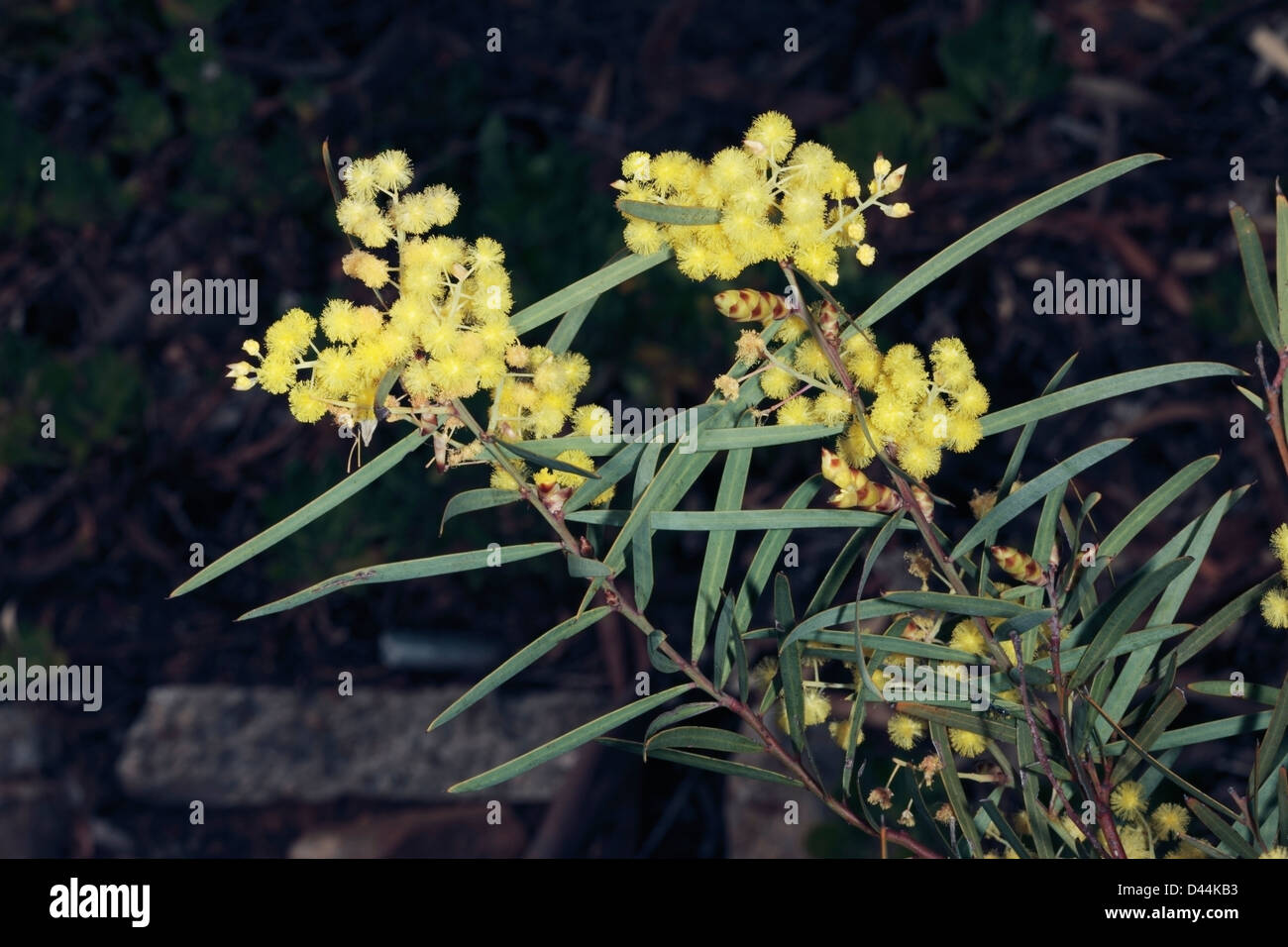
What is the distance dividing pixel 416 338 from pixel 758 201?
0.56 feet

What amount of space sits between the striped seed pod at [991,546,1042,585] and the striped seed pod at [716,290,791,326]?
15 cm

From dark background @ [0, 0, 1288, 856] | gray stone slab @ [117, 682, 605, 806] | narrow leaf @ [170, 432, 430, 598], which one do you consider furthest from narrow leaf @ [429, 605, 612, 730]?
gray stone slab @ [117, 682, 605, 806]

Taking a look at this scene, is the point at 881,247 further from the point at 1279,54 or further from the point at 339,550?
the point at 339,550

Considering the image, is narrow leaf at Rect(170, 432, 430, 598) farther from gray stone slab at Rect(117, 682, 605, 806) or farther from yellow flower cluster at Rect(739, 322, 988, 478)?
gray stone slab at Rect(117, 682, 605, 806)

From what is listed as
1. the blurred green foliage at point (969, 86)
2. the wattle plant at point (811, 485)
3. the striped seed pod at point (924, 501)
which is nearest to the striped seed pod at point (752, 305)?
the wattle plant at point (811, 485)

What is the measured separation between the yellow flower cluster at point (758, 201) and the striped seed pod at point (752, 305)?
0.06 feet

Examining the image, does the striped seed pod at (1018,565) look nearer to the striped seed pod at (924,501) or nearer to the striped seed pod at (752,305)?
the striped seed pod at (924,501)

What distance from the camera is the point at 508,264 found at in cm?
177

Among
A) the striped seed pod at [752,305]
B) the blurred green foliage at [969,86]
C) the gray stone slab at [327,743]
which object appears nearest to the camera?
the striped seed pod at [752,305]

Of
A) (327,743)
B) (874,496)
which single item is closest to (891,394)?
(874,496)

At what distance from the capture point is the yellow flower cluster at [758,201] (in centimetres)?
55

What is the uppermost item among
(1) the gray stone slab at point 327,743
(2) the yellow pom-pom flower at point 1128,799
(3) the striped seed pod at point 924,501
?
(3) the striped seed pod at point 924,501

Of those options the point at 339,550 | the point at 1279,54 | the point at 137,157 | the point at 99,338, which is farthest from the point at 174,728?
the point at 1279,54
